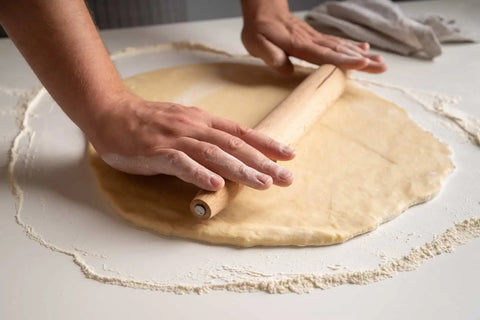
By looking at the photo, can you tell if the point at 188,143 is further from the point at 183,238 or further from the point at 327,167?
the point at 327,167

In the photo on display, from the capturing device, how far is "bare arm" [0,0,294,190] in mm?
1232

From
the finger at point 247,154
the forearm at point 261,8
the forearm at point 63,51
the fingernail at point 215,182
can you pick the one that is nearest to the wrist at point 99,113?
the forearm at point 63,51

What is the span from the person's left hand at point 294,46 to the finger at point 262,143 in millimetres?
583

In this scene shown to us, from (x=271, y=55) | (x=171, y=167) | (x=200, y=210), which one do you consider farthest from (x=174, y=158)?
(x=271, y=55)

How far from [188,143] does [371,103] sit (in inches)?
28.5

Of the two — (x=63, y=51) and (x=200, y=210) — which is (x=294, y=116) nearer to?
(x=200, y=210)

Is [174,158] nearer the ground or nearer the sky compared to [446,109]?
nearer the sky

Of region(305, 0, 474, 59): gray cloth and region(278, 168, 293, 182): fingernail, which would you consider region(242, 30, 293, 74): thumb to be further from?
region(278, 168, 293, 182): fingernail

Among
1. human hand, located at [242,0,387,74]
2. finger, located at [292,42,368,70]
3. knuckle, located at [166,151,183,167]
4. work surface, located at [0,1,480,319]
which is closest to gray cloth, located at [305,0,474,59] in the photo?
human hand, located at [242,0,387,74]

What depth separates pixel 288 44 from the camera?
1.89 metres

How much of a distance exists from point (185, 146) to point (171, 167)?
6 centimetres

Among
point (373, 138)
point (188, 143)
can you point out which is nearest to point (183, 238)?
point (188, 143)

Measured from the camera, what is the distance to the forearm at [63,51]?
135 cm

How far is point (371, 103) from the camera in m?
1.73
